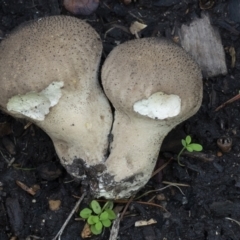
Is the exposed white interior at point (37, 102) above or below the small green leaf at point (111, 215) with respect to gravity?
above

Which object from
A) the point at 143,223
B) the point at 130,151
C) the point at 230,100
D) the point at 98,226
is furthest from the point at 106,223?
the point at 230,100

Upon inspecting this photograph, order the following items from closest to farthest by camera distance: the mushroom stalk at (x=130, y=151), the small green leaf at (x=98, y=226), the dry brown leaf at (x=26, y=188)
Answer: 1. the mushroom stalk at (x=130, y=151)
2. the small green leaf at (x=98, y=226)
3. the dry brown leaf at (x=26, y=188)

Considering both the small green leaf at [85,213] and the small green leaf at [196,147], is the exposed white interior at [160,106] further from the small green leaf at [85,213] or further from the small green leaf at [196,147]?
the small green leaf at [85,213]

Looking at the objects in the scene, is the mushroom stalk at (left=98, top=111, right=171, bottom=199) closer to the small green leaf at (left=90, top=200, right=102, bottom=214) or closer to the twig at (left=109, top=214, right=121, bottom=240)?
the small green leaf at (left=90, top=200, right=102, bottom=214)

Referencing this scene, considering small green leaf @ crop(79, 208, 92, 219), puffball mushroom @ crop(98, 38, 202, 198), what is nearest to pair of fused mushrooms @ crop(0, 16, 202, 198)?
puffball mushroom @ crop(98, 38, 202, 198)

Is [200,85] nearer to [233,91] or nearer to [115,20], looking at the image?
[233,91]

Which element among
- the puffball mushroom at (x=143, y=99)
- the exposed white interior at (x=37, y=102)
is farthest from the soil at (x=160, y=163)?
the exposed white interior at (x=37, y=102)
